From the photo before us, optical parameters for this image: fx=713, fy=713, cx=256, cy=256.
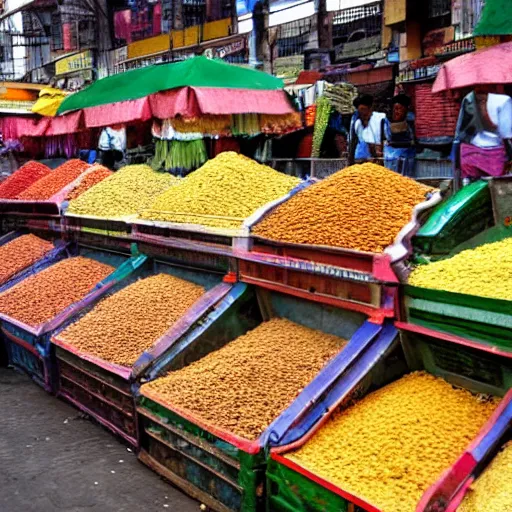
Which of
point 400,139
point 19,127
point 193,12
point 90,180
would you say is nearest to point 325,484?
point 90,180

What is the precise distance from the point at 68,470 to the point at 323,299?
1675mm

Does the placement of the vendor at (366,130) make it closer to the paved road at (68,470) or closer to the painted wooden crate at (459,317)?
the paved road at (68,470)

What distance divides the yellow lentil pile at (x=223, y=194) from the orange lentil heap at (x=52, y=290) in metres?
0.85

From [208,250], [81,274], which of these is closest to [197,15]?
[81,274]

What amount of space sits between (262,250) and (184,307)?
772mm

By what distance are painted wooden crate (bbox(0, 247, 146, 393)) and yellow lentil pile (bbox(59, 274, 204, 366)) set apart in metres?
0.15

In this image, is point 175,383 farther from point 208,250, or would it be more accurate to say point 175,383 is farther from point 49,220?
point 49,220

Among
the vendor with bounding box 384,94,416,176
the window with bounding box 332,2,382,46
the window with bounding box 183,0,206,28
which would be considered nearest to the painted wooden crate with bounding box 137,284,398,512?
the vendor with bounding box 384,94,416,176

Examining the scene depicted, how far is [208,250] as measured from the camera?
4480 mm

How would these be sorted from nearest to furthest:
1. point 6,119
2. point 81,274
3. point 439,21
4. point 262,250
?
point 262,250
point 81,274
point 6,119
point 439,21

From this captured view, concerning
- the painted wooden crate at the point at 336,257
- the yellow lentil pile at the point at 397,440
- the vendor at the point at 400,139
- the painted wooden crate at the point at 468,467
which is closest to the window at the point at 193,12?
the vendor at the point at 400,139

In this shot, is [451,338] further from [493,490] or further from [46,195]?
[46,195]

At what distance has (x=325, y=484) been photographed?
2.64 metres

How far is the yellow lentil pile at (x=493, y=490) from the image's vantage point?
7.48 ft
